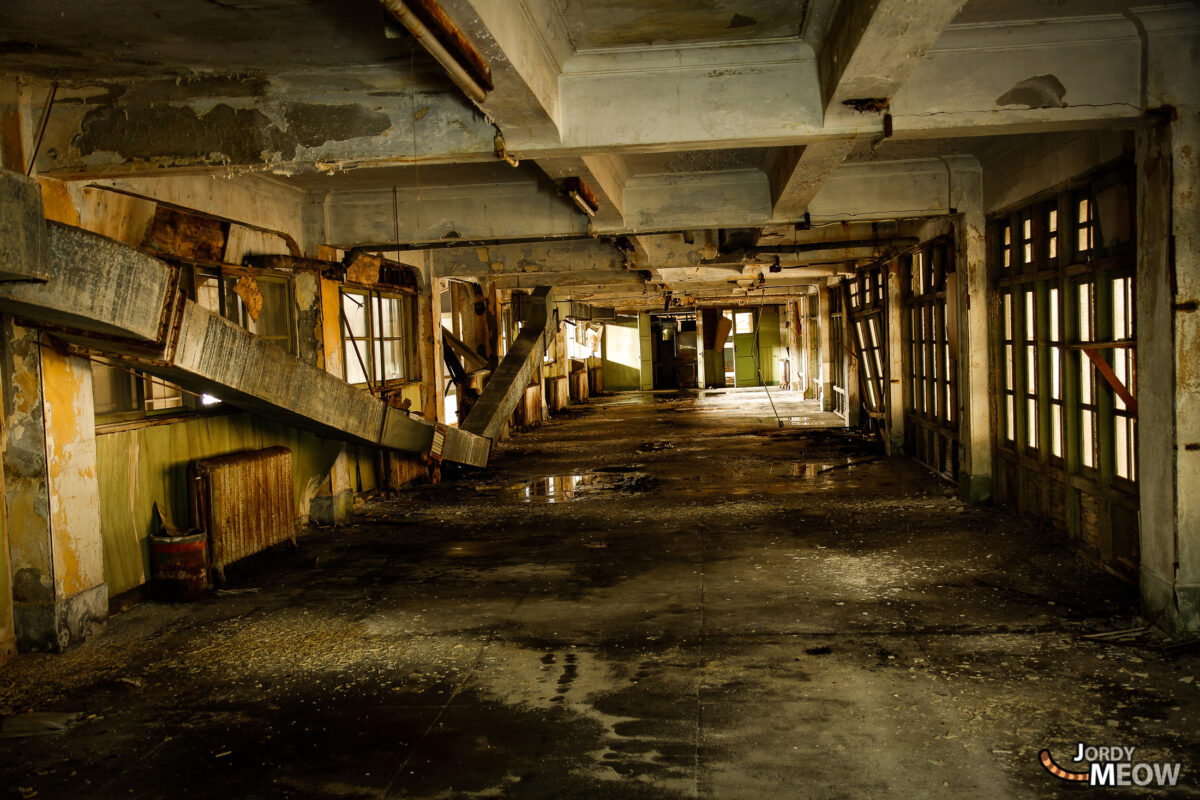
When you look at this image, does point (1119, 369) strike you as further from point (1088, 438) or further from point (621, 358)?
point (621, 358)

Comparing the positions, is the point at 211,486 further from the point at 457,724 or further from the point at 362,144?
the point at 457,724

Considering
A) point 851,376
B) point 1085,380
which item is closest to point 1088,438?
point 1085,380

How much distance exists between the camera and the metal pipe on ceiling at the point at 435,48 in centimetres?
273

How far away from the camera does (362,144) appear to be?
4.62m

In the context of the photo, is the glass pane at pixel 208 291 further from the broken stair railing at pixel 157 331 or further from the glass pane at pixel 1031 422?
the glass pane at pixel 1031 422

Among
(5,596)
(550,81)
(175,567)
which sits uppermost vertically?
(550,81)

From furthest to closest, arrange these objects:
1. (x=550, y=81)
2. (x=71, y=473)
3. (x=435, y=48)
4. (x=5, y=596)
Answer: (x=71, y=473)
(x=5, y=596)
(x=550, y=81)
(x=435, y=48)

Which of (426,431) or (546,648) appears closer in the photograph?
(546,648)

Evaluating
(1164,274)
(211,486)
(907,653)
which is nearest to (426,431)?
(211,486)

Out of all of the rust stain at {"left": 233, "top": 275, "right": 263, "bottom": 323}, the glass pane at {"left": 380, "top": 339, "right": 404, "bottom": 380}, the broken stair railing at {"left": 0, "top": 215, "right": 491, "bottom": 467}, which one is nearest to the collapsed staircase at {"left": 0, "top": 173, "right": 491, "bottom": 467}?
the broken stair railing at {"left": 0, "top": 215, "right": 491, "bottom": 467}

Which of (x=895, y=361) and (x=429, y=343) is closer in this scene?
(x=429, y=343)

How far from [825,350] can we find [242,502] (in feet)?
45.9

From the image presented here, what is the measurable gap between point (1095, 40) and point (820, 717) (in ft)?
12.4

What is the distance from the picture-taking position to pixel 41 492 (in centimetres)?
438
